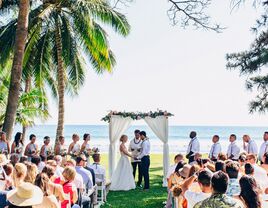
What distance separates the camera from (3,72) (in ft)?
79.7

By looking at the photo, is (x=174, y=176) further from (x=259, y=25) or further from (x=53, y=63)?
(x=53, y=63)

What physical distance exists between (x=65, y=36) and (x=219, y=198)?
15.3 meters

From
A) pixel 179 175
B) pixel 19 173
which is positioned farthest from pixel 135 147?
pixel 19 173

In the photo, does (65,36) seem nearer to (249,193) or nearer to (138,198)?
(138,198)

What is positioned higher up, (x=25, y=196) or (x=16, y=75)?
(x=16, y=75)

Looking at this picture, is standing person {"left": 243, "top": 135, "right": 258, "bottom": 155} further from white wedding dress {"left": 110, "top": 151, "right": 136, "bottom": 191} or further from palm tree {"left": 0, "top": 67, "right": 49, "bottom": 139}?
palm tree {"left": 0, "top": 67, "right": 49, "bottom": 139}

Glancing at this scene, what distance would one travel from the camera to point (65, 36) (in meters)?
18.8

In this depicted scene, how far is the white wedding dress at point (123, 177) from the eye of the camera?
13.8 m

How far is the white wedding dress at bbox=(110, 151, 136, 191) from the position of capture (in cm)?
1376

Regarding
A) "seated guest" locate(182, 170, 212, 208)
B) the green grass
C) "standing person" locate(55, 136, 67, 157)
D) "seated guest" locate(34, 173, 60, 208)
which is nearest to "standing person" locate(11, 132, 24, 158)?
"standing person" locate(55, 136, 67, 157)

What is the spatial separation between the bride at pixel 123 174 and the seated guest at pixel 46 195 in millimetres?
7601

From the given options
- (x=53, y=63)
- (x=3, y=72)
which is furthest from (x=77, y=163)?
(x=3, y=72)

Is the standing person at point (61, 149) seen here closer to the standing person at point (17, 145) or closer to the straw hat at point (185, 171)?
the standing person at point (17, 145)

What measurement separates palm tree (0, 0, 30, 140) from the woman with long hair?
9611 mm
